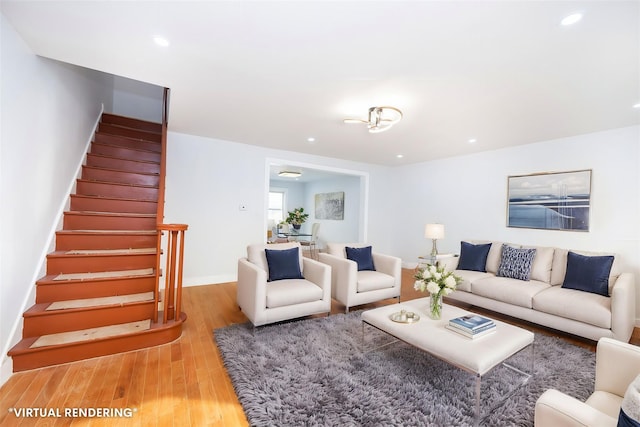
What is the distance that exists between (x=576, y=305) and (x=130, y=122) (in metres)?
6.73

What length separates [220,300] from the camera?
12.2ft

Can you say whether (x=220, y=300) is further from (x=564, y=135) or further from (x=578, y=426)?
(x=564, y=135)

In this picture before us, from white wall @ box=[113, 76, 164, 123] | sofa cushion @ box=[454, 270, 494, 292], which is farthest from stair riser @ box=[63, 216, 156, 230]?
sofa cushion @ box=[454, 270, 494, 292]

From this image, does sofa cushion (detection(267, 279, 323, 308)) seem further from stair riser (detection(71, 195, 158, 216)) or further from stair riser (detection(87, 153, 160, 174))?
stair riser (detection(87, 153, 160, 174))

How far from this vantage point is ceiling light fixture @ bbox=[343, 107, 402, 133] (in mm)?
2869

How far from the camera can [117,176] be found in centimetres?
372

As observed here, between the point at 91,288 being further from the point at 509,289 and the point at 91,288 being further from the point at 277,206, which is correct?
the point at 277,206

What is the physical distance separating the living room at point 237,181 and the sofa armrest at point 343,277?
1.86 meters

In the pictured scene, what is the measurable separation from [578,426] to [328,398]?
1.28 m

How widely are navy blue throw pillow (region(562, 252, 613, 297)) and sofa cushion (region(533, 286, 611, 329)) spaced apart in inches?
2.9

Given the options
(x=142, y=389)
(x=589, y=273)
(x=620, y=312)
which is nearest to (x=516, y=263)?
(x=589, y=273)

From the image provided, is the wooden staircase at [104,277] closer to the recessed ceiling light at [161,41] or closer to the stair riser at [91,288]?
the stair riser at [91,288]

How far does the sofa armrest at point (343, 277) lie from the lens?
3.26 metres

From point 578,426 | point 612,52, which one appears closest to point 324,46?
point 612,52
